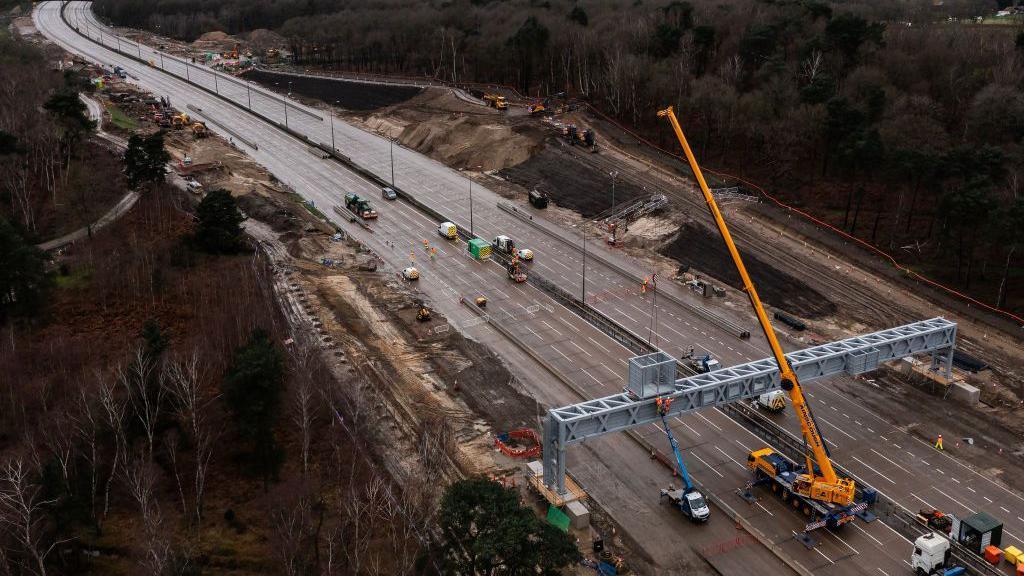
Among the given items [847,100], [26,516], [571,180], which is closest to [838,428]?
[26,516]

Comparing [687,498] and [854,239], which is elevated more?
[854,239]

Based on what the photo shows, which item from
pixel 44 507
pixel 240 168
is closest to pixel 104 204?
pixel 240 168

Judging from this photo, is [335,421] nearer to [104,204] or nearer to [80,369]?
[80,369]

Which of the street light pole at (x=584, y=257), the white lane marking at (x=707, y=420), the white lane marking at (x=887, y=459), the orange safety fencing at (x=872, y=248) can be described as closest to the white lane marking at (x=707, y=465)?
the white lane marking at (x=707, y=420)

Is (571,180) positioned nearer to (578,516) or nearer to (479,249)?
(479,249)

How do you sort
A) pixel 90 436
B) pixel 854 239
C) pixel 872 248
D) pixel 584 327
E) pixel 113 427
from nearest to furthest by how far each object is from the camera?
pixel 113 427, pixel 90 436, pixel 584 327, pixel 872 248, pixel 854 239

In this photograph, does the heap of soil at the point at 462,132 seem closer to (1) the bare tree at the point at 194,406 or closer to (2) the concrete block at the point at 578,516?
(1) the bare tree at the point at 194,406

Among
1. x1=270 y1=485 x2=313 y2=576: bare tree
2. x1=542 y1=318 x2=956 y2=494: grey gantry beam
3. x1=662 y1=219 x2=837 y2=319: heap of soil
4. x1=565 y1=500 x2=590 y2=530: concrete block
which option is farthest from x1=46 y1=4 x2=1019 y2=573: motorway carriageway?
x1=270 y1=485 x2=313 y2=576: bare tree

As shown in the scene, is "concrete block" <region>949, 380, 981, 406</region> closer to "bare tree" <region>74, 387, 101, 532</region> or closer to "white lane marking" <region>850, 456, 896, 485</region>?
"white lane marking" <region>850, 456, 896, 485</region>
